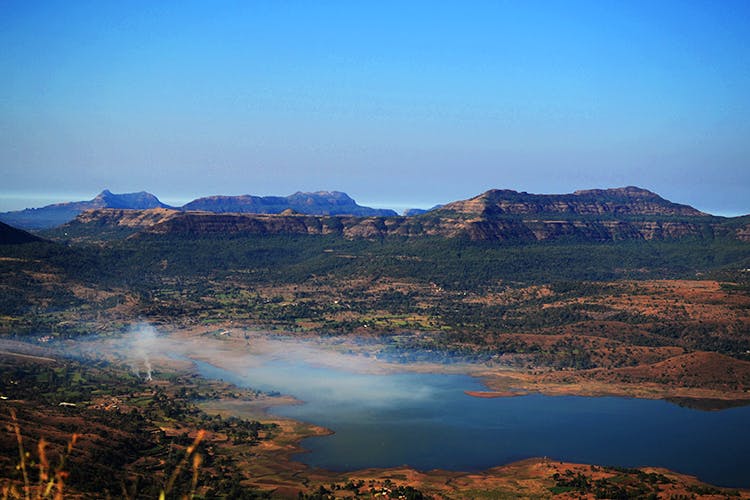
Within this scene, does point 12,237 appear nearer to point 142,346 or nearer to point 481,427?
point 142,346

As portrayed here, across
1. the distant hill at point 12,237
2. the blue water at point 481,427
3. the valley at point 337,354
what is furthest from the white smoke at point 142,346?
the distant hill at point 12,237

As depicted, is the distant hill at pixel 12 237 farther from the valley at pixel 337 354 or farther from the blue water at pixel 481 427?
the blue water at pixel 481 427

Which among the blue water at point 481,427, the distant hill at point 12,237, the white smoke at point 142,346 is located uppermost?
the distant hill at point 12,237

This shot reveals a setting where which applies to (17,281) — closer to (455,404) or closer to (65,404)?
(65,404)

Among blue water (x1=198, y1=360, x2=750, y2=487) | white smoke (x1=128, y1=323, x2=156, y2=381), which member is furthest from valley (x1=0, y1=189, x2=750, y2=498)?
blue water (x1=198, y1=360, x2=750, y2=487)

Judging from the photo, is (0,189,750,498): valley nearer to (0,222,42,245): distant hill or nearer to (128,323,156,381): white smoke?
(128,323,156,381): white smoke

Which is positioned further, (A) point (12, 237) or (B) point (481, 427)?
(A) point (12, 237)

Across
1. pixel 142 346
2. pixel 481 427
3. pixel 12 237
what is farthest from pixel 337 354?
pixel 12 237

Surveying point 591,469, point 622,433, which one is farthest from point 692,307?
point 591,469
